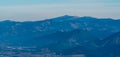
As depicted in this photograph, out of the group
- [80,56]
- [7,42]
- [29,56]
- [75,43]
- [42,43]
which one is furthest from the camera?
[7,42]

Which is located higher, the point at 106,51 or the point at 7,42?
the point at 106,51

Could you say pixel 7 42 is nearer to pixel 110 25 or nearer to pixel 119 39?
pixel 110 25

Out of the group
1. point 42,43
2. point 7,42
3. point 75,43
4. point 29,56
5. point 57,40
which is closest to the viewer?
point 29,56

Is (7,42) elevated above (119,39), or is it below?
below

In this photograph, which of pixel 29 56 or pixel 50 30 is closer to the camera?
pixel 29 56

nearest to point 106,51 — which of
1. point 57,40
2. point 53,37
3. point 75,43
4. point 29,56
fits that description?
point 29,56

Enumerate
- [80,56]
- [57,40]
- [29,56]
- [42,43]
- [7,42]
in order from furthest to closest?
1. [7,42]
2. [42,43]
3. [57,40]
4. [29,56]
5. [80,56]

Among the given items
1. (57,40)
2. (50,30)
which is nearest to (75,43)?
(57,40)

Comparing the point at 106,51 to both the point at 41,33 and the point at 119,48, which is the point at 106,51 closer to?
the point at 119,48

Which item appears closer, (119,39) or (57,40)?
(119,39)
